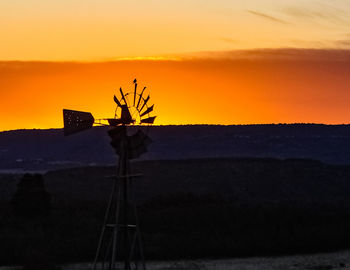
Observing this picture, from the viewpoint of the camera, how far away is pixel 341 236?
1433 inches

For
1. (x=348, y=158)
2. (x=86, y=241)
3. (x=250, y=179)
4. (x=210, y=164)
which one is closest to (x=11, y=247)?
(x=86, y=241)

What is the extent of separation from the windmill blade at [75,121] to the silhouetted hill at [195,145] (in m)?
107

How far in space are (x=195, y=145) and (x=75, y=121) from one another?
117696 millimetres

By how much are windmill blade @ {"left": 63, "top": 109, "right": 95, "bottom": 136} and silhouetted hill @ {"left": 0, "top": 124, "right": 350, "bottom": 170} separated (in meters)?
107

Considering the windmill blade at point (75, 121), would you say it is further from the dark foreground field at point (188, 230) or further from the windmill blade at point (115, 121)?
Answer: the dark foreground field at point (188, 230)

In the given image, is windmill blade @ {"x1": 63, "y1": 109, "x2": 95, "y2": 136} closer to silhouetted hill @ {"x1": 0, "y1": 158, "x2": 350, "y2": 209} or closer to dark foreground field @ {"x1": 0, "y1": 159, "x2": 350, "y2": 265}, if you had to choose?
Result: dark foreground field @ {"x1": 0, "y1": 159, "x2": 350, "y2": 265}

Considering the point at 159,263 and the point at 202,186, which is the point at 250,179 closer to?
the point at 202,186

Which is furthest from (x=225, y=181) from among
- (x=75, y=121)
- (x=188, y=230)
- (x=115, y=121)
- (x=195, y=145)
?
(x=195, y=145)

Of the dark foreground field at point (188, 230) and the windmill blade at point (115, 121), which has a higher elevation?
the windmill blade at point (115, 121)

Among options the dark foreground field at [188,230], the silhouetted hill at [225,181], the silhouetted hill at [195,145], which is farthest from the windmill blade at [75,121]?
the silhouetted hill at [195,145]

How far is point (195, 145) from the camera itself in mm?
143250

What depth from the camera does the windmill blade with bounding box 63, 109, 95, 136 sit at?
83.6 ft

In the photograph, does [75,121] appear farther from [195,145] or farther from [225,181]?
[195,145]

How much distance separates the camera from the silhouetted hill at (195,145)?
137250mm
